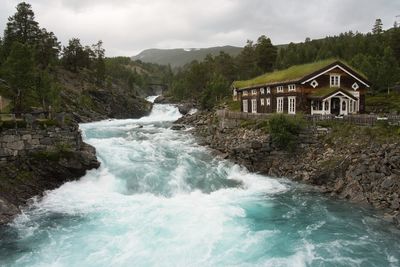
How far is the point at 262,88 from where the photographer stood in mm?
47469

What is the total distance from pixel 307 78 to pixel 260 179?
51.5 ft

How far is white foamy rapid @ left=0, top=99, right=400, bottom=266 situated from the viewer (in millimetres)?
16109

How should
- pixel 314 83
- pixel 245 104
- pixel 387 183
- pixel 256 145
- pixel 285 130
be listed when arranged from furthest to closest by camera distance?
pixel 245 104, pixel 314 83, pixel 256 145, pixel 285 130, pixel 387 183

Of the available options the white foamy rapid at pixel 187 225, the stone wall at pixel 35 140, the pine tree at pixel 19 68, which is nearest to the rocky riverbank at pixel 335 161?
the white foamy rapid at pixel 187 225

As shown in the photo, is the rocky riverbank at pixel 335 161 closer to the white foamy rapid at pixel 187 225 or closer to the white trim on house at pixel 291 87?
the white foamy rapid at pixel 187 225

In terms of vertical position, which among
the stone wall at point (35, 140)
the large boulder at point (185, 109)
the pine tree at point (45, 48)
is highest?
the pine tree at point (45, 48)

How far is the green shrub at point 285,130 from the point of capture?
30438mm

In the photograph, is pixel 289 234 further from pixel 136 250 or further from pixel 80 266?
pixel 80 266

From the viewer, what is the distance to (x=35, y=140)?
2491 cm

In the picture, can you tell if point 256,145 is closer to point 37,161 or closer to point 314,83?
point 314,83

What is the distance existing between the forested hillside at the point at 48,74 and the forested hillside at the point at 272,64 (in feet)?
55.3

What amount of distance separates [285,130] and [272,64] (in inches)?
2282

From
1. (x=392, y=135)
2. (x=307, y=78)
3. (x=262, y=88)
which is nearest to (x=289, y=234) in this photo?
(x=392, y=135)

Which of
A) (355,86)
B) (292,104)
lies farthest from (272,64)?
(292,104)
